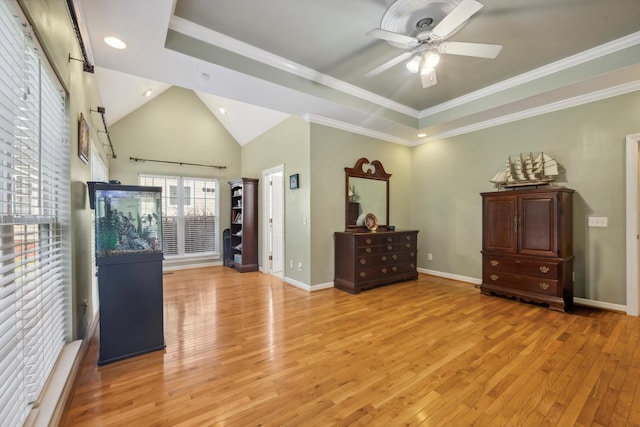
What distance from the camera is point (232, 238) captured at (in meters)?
6.05

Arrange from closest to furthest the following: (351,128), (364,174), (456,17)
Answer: (456,17) < (351,128) < (364,174)

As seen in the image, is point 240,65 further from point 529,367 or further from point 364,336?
point 529,367

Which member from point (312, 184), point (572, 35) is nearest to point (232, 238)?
point (312, 184)

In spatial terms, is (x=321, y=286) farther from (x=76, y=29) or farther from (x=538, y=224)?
(x=76, y=29)

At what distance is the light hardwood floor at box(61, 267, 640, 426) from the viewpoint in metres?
1.58

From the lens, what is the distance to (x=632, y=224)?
305 cm

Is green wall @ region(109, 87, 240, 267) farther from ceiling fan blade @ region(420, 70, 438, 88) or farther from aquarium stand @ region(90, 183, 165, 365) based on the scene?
ceiling fan blade @ region(420, 70, 438, 88)

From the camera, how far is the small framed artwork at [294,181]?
14.2ft

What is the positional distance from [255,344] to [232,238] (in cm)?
394

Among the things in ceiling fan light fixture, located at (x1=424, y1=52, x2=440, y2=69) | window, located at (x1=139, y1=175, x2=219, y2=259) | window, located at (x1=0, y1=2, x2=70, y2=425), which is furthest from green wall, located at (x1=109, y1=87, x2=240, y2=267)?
ceiling fan light fixture, located at (x1=424, y1=52, x2=440, y2=69)

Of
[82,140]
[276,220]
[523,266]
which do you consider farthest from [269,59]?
[523,266]

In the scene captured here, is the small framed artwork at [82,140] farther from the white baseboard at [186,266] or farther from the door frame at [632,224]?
the door frame at [632,224]

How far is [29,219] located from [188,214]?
4833 millimetres

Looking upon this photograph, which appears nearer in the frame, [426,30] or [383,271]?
[426,30]
